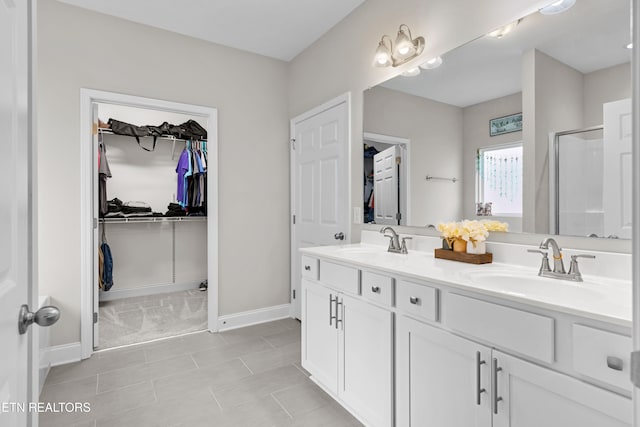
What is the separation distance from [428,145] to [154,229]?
12.5 feet

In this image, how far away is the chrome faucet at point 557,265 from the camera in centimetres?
133

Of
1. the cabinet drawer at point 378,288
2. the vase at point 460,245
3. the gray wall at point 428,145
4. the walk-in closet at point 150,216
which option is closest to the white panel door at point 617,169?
the vase at point 460,245

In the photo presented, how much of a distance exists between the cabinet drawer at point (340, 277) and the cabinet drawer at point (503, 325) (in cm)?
56

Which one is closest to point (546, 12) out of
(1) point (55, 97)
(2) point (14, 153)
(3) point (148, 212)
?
(2) point (14, 153)

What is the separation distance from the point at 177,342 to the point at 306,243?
147cm

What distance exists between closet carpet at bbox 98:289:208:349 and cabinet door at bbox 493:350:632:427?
2882mm

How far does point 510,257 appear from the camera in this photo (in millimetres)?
1672

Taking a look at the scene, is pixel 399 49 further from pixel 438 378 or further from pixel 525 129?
pixel 438 378

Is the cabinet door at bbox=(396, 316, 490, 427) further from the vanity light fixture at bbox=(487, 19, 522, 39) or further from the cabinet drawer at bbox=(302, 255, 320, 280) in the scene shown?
the vanity light fixture at bbox=(487, 19, 522, 39)

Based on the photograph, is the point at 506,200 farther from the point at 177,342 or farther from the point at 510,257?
the point at 177,342

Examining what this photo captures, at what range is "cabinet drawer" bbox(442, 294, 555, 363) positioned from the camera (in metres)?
1.01

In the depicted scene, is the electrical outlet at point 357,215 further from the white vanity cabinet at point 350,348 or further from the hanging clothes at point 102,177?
the hanging clothes at point 102,177

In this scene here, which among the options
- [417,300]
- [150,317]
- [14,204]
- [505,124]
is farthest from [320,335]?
[150,317]

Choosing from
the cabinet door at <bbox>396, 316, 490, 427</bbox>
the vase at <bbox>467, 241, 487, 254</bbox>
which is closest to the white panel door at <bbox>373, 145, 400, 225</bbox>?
the vase at <bbox>467, 241, 487, 254</bbox>
